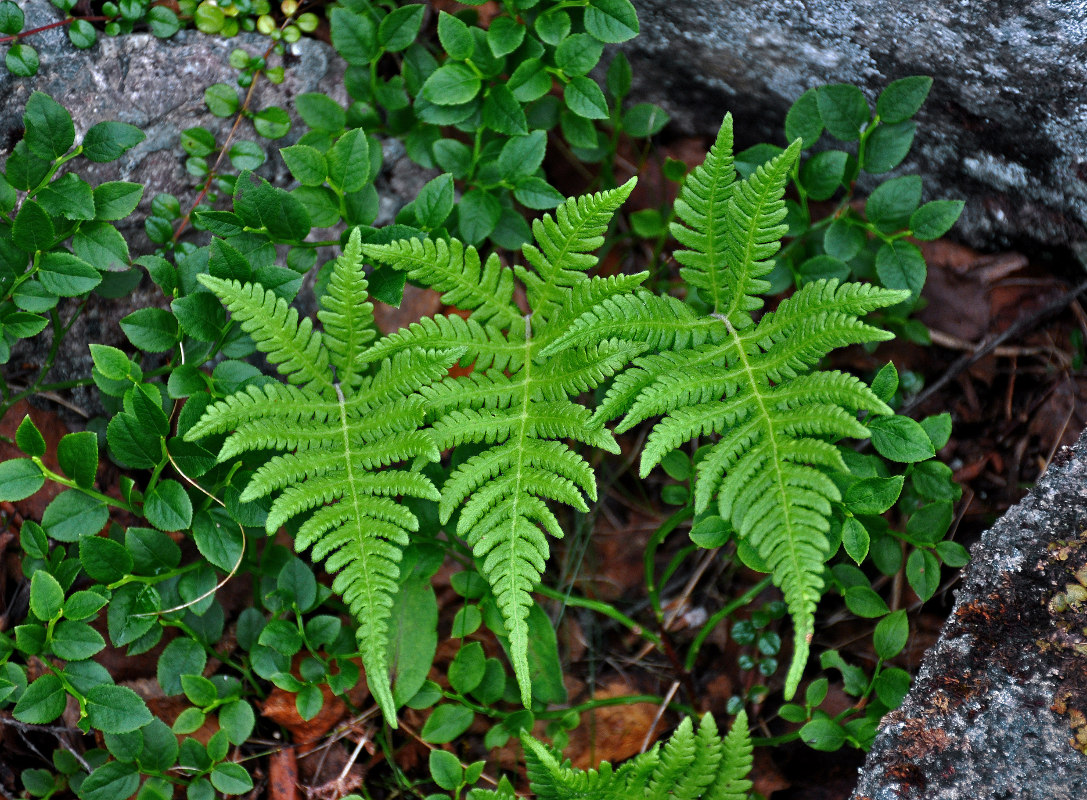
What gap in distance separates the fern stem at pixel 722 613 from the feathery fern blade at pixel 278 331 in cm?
167

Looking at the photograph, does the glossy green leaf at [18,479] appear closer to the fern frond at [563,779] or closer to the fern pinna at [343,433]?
the fern pinna at [343,433]

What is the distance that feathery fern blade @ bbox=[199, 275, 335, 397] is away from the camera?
2623mm

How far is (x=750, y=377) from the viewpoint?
2.57 m

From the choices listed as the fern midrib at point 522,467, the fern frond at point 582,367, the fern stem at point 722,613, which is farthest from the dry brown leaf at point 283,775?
the fern frond at point 582,367

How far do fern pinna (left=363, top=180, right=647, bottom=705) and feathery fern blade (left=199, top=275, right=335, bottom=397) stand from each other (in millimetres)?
232

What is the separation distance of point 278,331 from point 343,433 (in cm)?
39

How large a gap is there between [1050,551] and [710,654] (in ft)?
4.77

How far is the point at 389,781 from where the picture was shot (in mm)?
3256

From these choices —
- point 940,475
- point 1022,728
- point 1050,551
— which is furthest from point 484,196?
point 1022,728

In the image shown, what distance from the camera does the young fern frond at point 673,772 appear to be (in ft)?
8.61

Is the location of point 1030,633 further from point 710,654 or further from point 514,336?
point 514,336

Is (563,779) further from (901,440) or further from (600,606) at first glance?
(901,440)

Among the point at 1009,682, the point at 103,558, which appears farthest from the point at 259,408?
the point at 1009,682

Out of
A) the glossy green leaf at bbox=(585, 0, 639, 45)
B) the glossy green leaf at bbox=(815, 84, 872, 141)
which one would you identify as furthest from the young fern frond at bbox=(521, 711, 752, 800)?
the glossy green leaf at bbox=(585, 0, 639, 45)
